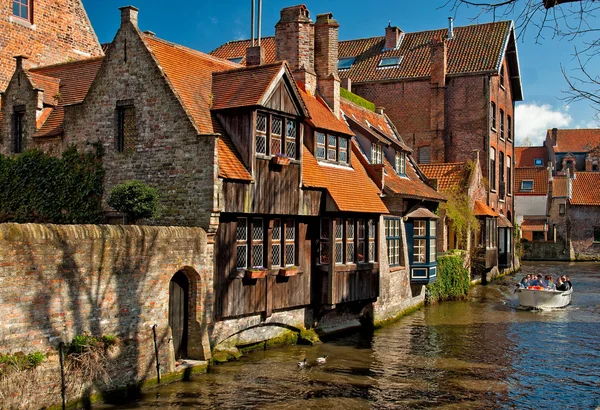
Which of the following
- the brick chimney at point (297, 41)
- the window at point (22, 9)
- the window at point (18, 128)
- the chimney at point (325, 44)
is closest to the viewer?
the window at point (18, 128)

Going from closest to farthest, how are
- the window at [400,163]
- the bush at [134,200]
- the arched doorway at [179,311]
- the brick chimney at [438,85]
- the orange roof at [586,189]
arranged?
the arched doorway at [179,311]
the bush at [134,200]
the window at [400,163]
the brick chimney at [438,85]
the orange roof at [586,189]

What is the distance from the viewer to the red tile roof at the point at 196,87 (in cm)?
1648

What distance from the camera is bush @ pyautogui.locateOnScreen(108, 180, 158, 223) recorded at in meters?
15.6

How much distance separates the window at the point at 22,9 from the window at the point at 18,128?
695 centimetres

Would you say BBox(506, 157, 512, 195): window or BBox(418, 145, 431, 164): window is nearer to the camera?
BBox(418, 145, 431, 164): window

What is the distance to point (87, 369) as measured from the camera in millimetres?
12328

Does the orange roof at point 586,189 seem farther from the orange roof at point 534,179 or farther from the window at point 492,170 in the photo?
the window at point 492,170

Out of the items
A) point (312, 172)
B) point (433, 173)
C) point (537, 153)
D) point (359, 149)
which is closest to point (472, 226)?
point (433, 173)

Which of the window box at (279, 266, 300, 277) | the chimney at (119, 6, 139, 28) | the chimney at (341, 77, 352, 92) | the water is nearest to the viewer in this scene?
the water

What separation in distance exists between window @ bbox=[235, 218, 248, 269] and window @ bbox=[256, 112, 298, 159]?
1922 millimetres

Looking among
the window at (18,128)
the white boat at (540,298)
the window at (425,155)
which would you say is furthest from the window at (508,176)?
the window at (18,128)

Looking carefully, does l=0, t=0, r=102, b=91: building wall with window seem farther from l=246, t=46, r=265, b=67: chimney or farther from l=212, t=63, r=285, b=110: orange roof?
l=212, t=63, r=285, b=110: orange roof

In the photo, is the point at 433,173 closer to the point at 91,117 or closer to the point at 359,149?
the point at 359,149

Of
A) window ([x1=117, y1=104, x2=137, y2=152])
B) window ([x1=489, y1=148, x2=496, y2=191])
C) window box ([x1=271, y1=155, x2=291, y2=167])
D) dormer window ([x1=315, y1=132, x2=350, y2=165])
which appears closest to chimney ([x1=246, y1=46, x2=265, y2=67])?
dormer window ([x1=315, y1=132, x2=350, y2=165])
